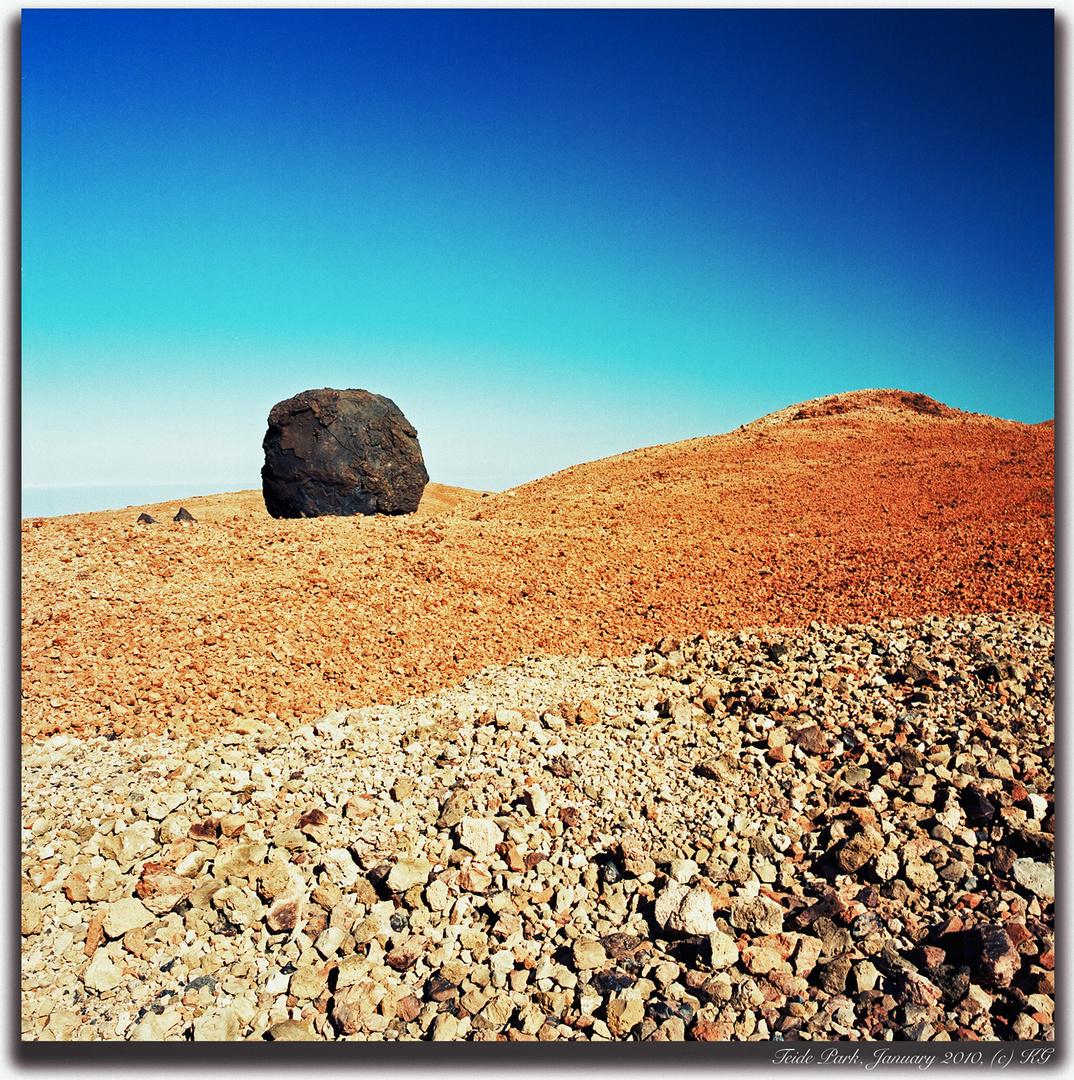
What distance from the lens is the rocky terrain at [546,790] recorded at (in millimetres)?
2787

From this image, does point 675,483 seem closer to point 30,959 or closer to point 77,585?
point 77,585

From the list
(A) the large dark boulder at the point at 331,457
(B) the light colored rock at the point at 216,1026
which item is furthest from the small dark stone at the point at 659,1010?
(A) the large dark boulder at the point at 331,457

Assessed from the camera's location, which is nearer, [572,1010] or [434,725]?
[572,1010]

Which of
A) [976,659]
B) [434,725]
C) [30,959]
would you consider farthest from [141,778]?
[976,659]

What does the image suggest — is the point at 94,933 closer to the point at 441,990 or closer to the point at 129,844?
the point at 129,844

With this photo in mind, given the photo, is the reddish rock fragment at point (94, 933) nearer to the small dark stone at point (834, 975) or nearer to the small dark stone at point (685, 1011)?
the small dark stone at point (685, 1011)

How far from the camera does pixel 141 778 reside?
12.2ft

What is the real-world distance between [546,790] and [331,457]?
19.8ft

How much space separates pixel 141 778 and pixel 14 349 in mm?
2358

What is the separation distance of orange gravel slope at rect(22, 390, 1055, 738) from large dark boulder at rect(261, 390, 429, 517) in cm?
82

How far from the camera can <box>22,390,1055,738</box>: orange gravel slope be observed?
14.6 ft

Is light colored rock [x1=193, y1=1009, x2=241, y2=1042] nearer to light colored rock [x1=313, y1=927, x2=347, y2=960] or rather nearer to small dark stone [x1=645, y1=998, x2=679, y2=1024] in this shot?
light colored rock [x1=313, y1=927, x2=347, y2=960]

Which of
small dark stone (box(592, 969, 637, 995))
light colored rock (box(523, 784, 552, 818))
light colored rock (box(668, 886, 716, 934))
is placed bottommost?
small dark stone (box(592, 969, 637, 995))

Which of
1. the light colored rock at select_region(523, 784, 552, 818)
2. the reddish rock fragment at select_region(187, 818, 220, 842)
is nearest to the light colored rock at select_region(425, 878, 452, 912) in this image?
the light colored rock at select_region(523, 784, 552, 818)
